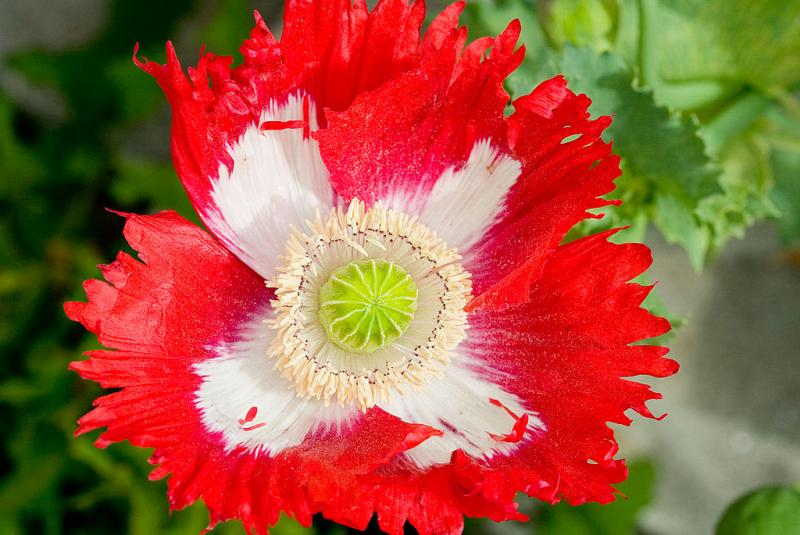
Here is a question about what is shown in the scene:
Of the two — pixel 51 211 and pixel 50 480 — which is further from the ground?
pixel 51 211

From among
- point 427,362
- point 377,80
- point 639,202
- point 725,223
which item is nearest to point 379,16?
point 377,80

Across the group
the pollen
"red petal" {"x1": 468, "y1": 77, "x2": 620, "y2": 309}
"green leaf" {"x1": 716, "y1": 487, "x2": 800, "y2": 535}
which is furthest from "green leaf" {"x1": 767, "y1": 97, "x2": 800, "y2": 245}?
the pollen

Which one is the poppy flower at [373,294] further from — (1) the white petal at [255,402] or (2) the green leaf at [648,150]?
(2) the green leaf at [648,150]

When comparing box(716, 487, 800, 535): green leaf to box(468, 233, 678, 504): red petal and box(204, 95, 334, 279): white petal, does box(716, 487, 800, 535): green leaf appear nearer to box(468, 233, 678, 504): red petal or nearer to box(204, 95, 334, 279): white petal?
box(468, 233, 678, 504): red petal

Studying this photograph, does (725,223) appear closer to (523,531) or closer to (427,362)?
(427,362)

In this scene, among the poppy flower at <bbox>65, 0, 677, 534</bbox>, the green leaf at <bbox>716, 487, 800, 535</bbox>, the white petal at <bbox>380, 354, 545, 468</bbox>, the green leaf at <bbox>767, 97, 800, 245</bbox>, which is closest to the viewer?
the poppy flower at <bbox>65, 0, 677, 534</bbox>

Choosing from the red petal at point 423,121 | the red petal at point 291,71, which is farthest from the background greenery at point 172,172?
the red petal at point 291,71
